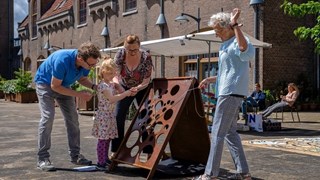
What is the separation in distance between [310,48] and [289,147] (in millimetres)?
11878

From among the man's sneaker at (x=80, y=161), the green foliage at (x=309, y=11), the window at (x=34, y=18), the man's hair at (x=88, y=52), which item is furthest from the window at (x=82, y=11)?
the man's hair at (x=88, y=52)

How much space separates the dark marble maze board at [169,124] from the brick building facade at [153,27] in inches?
487

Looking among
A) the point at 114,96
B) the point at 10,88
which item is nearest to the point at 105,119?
the point at 114,96

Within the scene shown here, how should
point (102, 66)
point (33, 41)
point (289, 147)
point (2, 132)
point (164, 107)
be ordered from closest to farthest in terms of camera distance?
point (164, 107) < point (102, 66) < point (289, 147) < point (2, 132) < point (33, 41)

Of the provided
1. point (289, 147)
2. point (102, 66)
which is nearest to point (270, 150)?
point (289, 147)

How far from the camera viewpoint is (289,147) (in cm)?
762

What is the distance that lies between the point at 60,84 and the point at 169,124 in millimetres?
1373

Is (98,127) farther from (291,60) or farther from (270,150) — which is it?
(291,60)

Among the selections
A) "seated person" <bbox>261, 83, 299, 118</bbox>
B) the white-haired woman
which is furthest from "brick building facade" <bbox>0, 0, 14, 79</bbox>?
the white-haired woman

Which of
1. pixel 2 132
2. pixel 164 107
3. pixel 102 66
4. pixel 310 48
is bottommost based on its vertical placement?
pixel 2 132

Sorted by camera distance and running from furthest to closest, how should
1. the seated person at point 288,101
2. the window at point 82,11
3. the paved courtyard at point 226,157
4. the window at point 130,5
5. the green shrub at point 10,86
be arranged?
the window at point 82,11 → the green shrub at point 10,86 → the window at point 130,5 → the seated person at point 288,101 → the paved courtyard at point 226,157

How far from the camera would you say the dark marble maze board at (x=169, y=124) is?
5105 mm

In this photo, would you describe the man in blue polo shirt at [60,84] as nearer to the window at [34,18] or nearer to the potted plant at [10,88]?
the potted plant at [10,88]

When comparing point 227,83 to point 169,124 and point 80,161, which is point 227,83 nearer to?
point 169,124
